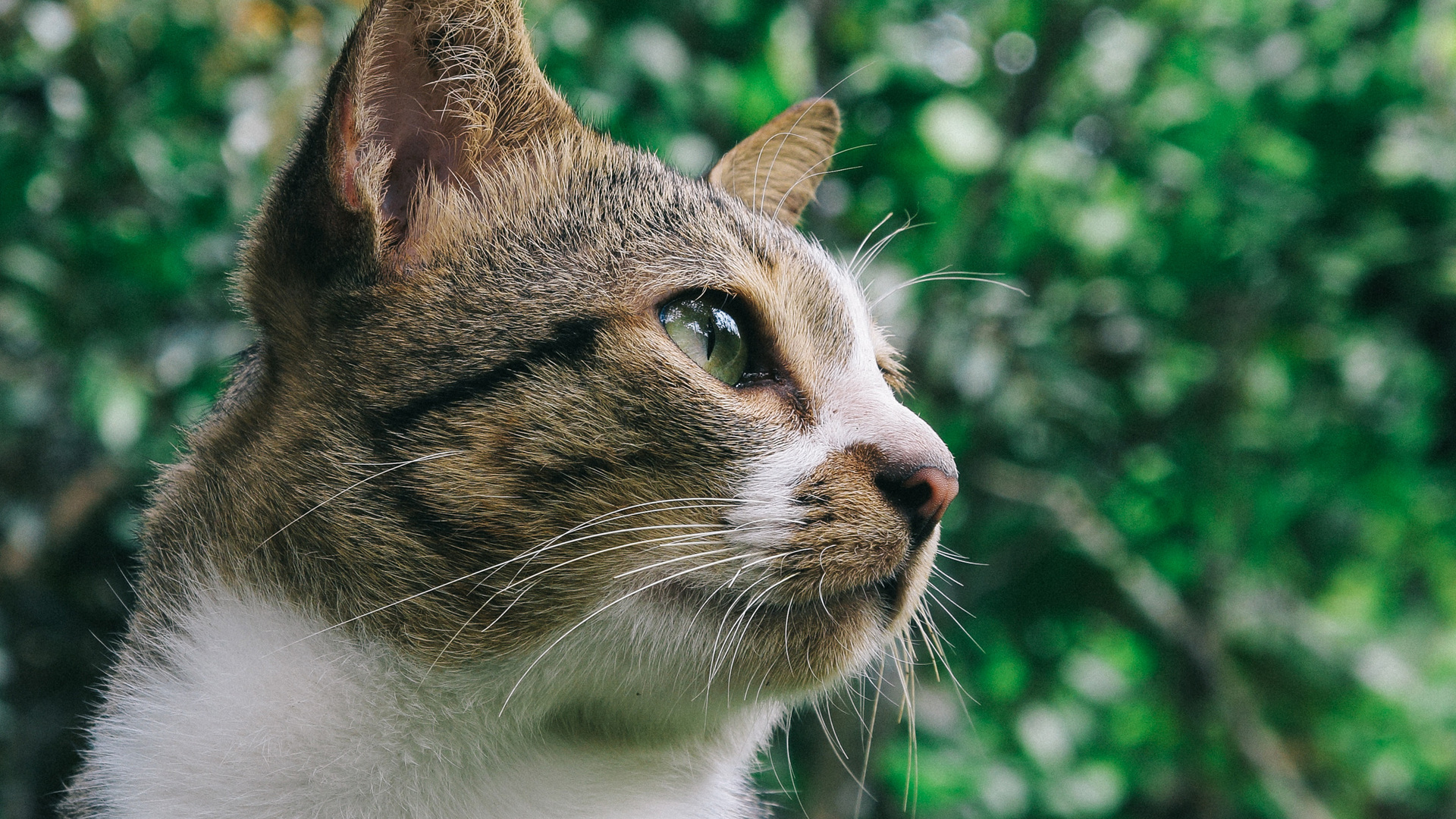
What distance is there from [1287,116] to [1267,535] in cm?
153

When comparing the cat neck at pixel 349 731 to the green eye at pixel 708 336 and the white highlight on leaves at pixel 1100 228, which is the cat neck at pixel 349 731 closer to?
the green eye at pixel 708 336

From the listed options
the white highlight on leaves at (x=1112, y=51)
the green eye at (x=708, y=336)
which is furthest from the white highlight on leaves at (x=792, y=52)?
the green eye at (x=708, y=336)

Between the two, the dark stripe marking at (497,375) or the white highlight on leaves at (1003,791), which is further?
the white highlight on leaves at (1003,791)

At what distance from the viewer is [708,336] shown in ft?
5.28

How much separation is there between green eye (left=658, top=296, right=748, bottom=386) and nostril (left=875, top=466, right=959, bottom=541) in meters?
0.31

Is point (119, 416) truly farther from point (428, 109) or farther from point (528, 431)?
point (528, 431)

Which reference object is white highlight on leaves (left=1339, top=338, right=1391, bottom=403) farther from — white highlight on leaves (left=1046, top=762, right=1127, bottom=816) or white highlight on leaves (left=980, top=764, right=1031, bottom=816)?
white highlight on leaves (left=980, top=764, right=1031, bottom=816)

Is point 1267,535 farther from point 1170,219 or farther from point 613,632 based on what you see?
point 613,632

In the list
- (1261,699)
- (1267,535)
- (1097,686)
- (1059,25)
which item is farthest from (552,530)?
(1261,699)

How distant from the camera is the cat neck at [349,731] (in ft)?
4.80

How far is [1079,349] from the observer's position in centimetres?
365

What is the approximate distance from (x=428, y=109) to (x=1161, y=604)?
330 cm

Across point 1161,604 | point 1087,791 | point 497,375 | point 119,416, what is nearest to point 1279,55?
point 1161,604

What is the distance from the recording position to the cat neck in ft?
4.80
